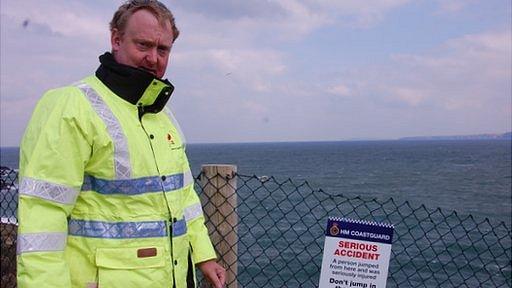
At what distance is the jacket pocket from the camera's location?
243 cm

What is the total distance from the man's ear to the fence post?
134cm

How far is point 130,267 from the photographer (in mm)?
2469

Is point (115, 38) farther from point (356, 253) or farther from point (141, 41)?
point (356, 253)

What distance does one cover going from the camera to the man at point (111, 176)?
2.25 meters

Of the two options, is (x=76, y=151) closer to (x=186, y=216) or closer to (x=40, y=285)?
(x=40, y=285)

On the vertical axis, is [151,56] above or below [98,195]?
above

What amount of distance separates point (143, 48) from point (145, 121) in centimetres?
35

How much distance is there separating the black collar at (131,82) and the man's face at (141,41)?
53 millimetres

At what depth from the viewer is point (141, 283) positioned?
8.19 ft

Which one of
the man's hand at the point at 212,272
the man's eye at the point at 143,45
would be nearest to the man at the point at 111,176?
the man's eye at the point at 143,45

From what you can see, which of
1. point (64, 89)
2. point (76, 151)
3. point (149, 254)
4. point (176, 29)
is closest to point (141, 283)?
point (149, 254)

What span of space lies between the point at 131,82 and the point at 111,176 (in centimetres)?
45

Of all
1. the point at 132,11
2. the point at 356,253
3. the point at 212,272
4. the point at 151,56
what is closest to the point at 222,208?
the point at 212,272

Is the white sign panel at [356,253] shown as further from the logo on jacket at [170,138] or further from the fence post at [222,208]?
the logo on jacket at [170,138]
